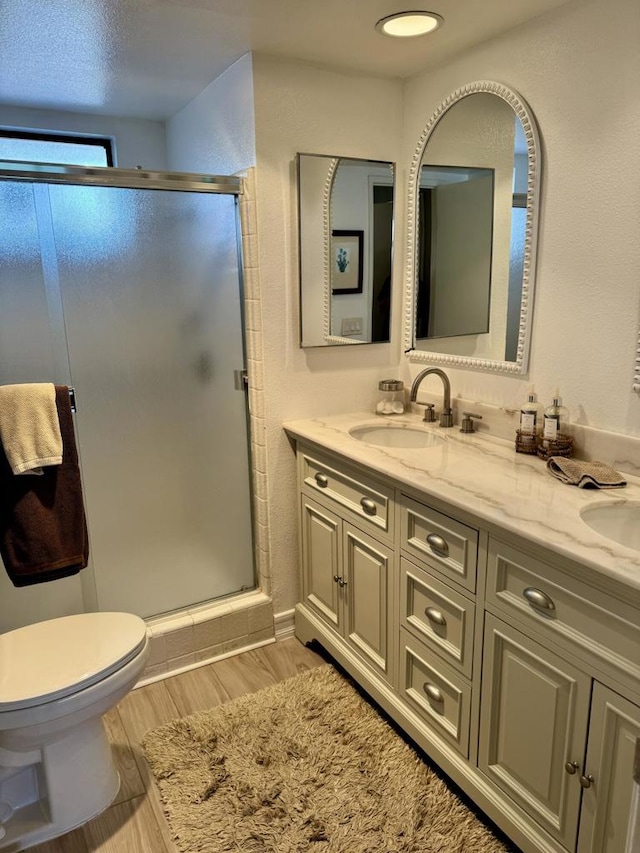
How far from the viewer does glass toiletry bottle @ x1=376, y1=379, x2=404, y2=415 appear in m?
2.49

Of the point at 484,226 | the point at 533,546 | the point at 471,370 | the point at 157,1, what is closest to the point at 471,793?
the point at 533,546

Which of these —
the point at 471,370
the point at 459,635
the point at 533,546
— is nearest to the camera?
the point at 533,546

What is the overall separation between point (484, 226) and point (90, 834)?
223 centimetres

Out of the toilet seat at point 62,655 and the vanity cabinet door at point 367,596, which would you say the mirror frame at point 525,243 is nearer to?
the vanity cabinet door at point 367,596

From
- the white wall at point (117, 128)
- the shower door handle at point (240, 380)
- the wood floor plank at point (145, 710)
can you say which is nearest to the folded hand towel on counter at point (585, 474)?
the shower door handle at point (240, 380)

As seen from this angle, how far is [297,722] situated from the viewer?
205cm

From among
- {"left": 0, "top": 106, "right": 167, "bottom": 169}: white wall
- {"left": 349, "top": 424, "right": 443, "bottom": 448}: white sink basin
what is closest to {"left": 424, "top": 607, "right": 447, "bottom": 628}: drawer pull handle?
{"left": 349, "top": 424, "right": 443, "bottom": 448}: white sink basin

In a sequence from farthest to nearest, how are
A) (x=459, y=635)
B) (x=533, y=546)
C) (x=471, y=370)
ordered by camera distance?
(x=471, y=370) → (x=459, y=635) → (x=533, y=546)

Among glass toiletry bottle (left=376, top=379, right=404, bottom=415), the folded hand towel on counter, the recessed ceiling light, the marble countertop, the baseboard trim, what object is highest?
the recessed ceiling light

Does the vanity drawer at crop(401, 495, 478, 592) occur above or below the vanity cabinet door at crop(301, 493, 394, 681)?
above

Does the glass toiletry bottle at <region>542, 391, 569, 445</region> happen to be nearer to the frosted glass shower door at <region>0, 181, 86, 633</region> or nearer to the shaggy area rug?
the shaggy area rug

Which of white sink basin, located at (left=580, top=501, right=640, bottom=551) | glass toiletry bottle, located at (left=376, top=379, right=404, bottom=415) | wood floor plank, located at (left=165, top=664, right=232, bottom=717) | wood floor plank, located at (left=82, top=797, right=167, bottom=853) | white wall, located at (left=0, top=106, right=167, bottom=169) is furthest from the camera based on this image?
white wall, located at (left=0, top=106, right=167, bottom=169)

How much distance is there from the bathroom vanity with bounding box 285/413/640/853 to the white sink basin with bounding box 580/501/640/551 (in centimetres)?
2

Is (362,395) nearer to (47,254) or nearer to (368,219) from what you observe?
(368,219)
